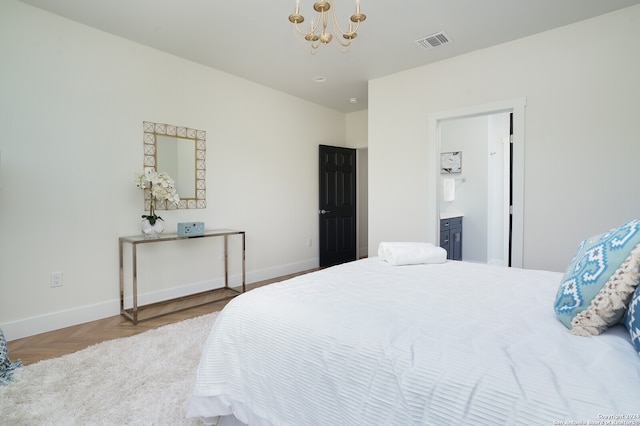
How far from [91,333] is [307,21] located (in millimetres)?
3318

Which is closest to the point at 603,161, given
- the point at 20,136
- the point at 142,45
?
the point at 142,45

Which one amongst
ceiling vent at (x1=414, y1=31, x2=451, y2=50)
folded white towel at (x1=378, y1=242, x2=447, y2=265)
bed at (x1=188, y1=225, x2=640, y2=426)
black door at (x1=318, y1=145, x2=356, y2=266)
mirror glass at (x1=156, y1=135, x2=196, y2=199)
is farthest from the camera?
black door at (x1=318, y1=145, x2=356, y2=266)

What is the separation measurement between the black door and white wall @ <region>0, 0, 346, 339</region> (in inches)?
56.0

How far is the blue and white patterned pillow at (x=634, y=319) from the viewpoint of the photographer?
2.90 ft

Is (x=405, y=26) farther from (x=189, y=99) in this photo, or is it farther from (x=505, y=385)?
(x=505, y=385)

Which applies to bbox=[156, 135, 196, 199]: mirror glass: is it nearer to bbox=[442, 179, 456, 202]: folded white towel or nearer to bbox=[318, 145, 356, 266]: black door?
bbox=[318, 145, 356, 266]: black door

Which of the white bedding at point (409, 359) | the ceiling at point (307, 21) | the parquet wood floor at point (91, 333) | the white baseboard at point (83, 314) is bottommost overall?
the parquet wood floor at point (91, 333)

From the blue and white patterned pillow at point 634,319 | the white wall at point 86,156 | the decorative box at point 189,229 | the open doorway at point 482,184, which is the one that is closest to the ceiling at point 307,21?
the white wall at point 86,156

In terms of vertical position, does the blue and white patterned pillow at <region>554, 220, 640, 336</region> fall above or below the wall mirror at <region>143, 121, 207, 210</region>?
below

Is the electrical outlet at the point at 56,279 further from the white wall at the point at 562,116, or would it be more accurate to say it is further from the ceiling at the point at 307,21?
the white wall at the point at 562,116

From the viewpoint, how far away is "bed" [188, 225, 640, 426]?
31.2 inches

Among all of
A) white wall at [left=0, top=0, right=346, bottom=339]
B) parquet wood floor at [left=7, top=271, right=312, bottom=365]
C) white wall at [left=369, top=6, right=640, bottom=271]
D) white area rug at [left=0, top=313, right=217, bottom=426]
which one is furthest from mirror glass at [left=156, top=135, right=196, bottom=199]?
white wall at [left=369, top=6, right=640, bottom=271]

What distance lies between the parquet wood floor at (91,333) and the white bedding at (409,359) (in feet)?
5.92

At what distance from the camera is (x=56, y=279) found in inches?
113
